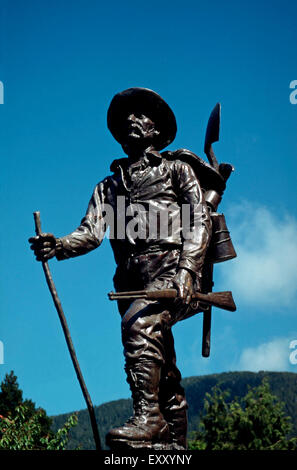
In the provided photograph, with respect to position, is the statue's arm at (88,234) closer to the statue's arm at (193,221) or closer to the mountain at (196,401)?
the statue's arm at (193,221)

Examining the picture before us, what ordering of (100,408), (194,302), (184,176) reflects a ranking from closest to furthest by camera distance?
(194,302)
(184,176)
(100,408)

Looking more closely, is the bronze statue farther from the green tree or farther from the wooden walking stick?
the green tree

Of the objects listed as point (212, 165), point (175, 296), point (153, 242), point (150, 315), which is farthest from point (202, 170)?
point (150, 315)

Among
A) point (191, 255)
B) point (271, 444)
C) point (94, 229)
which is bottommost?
point (271, 444)

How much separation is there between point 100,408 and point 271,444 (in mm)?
29790

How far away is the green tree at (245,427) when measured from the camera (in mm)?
25641

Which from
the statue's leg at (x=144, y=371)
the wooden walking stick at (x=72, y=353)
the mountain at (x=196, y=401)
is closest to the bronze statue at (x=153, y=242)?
the statue's leg at (x=144, y=371)

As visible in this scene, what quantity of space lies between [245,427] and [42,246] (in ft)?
73.4

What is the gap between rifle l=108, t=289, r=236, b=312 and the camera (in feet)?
17.4

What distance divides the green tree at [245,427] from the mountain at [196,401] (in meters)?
10.9

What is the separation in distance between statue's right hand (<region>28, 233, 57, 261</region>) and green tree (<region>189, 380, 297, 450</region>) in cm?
2132

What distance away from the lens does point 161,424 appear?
16.6 ft

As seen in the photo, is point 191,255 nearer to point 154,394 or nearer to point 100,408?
point 154,394
